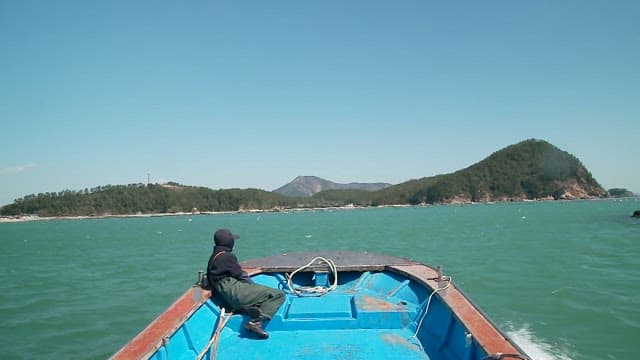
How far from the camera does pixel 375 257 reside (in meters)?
9.87

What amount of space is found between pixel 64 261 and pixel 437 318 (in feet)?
111

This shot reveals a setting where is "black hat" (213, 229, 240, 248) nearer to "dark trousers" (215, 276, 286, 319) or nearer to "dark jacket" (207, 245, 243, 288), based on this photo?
"dark jacket" (207, 245, 243, 288)

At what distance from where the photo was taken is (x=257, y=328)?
5.94 meters

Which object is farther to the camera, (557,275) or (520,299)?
(557,275)

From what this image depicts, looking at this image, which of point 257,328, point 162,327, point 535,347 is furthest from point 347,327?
point 535,347

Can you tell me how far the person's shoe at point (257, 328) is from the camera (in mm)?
5930

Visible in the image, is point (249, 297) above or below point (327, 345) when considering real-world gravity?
above

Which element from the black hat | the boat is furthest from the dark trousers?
the black hat

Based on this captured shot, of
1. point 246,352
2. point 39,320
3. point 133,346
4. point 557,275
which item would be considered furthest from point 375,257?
point 557,275

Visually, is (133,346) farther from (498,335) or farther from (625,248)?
(625,248)

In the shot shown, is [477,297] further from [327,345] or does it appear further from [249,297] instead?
[249,297]

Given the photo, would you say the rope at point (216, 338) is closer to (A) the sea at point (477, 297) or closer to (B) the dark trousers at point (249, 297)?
(B) the dark trousers at point (249, 297)

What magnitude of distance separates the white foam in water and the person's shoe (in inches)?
247

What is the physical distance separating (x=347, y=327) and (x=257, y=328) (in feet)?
4.11
